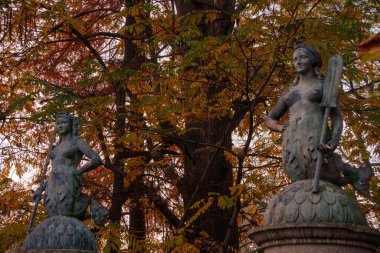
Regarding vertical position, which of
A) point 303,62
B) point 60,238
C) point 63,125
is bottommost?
point 60,238

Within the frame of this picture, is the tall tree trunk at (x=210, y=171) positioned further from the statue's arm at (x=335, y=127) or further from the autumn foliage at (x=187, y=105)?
the statue's arm at (x=335, y=127)

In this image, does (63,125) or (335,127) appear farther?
(63,125)

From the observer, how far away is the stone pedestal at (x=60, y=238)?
623cm

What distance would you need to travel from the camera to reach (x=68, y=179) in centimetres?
671

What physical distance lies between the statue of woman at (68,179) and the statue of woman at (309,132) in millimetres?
2441

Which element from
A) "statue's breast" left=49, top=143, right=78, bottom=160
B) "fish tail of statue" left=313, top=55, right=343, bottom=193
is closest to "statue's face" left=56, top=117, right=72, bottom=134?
"statue's breast" left=49, top=143, right=78, bottom=160

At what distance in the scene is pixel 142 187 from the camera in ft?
39.4

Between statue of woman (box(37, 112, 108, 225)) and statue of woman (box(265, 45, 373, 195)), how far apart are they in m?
2.44

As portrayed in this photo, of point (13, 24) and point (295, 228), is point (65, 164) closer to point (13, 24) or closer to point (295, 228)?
point (295, 228)

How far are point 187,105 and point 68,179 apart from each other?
159 inches

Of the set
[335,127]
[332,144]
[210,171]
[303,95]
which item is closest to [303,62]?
Result: [303,95]

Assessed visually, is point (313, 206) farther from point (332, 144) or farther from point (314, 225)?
point (332, 144)

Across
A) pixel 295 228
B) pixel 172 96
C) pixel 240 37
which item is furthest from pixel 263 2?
pixel 295 228

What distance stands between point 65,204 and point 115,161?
18.8ft
